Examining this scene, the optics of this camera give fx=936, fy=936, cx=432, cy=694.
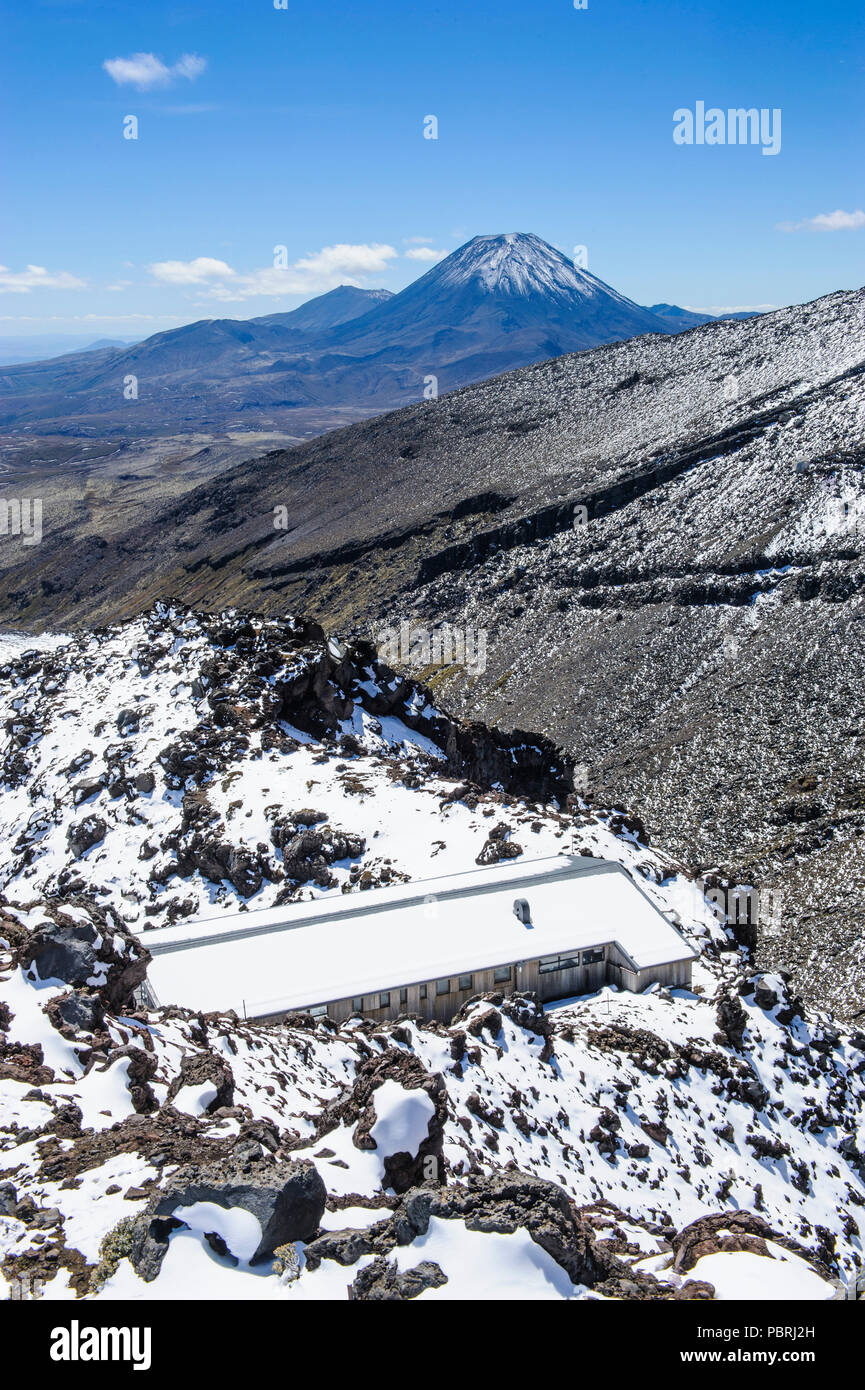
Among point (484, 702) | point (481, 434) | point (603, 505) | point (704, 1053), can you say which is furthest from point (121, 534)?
point (704, 1053)

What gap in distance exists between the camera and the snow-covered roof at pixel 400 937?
833 inches

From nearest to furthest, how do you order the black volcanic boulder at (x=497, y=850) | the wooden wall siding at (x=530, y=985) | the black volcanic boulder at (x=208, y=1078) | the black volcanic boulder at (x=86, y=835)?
the black volcanic boulder at (x=208, y=1078), the wooden wall siding at (x=530, y=985), the black volcanic boulder at (x=497, y=850), the black volcanic boulder at (x=86, y=835)

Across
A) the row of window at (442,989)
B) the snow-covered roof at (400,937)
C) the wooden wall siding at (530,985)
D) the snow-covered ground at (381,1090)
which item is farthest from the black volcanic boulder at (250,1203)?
the row of window at (442,989)

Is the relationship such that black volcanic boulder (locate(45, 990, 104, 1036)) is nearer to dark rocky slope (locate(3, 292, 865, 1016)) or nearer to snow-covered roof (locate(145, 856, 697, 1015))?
snow-covered roof (locate(145, 856, 697, 1015))

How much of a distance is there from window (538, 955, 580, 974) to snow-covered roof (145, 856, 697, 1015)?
31 centimetres

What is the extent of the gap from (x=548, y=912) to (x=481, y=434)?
3886 inches

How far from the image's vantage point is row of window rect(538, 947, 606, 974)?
22.9m

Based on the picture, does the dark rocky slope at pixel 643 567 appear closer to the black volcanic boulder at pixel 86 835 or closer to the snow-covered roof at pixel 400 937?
the snow-covered roof at pixel 400 937

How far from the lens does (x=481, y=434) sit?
115250mm

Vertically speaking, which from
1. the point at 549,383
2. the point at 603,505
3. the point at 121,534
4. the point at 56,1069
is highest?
the point at 549,383

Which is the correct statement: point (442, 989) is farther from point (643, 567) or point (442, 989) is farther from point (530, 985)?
point (643, 567)

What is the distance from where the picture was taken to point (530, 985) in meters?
22.9

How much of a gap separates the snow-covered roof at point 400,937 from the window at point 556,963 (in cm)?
31

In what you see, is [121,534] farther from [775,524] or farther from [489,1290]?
[489,1290]
